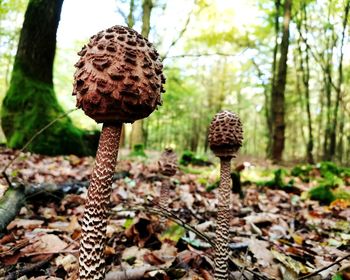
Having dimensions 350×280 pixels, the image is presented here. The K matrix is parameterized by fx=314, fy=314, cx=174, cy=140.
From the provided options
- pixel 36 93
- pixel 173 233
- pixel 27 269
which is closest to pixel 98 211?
pixel 27 269

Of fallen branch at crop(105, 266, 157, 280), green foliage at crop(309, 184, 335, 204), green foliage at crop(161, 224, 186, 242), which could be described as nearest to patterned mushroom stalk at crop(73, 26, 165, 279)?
fallen branch at crop(105, 266, 157, 280)

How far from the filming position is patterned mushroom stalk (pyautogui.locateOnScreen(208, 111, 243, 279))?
259 cm

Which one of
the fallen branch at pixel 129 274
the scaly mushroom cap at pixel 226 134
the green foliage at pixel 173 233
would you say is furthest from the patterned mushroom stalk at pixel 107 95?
the green foliage at pixel 173 233

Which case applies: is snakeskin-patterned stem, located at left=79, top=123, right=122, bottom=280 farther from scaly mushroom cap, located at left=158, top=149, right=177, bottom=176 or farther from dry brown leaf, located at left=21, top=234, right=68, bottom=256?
scaly mushroom cap, located at left=158, top=149, right=177, bottom=176

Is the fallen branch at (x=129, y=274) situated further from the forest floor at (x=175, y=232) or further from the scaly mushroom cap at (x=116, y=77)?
the scaly mushroom cap at (x=116, y=77)

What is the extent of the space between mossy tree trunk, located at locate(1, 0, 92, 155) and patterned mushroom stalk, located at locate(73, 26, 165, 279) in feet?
24.6

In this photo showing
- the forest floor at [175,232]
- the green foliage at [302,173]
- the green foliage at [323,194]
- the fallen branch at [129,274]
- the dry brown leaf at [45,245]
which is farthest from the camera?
the green foliage at [302,173]

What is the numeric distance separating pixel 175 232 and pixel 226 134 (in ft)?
5.50

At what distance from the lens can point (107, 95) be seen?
1.83 metres

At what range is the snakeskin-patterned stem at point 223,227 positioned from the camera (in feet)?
8.43

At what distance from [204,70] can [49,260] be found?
3095 cm

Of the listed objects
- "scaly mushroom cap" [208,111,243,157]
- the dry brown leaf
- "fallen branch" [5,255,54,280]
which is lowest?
"fallen branch" [5,255,54,280]

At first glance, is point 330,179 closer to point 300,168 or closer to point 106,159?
point 300,168

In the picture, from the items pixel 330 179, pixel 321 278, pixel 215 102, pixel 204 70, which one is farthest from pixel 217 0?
pixel 204 70
